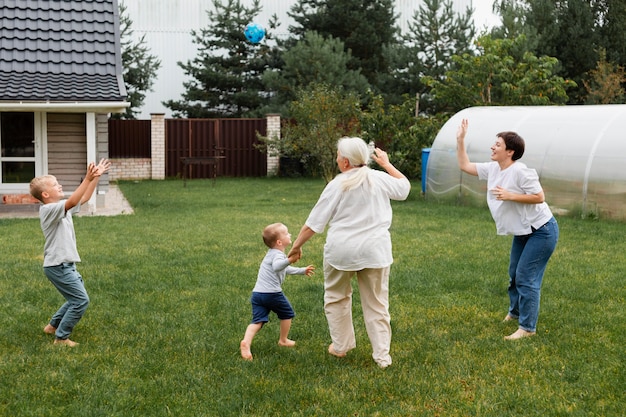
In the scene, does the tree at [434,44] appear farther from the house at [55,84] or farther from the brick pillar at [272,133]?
the house at [55,84]

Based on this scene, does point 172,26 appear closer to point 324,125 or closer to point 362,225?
point 324,125

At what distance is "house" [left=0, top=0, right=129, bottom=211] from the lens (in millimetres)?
16250

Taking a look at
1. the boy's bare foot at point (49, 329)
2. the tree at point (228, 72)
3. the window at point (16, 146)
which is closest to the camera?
the boy's bare foot at point (49, 329)

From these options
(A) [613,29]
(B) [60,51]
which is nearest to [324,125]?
(B) [60,51]

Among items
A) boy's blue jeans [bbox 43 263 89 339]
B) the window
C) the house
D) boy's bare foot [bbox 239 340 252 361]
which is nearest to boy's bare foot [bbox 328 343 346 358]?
boy's bare foot [bbox 239 340 252 361]

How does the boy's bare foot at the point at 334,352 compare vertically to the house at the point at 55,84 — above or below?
below

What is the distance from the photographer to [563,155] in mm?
15055

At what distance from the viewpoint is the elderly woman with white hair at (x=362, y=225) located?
18.4 ft

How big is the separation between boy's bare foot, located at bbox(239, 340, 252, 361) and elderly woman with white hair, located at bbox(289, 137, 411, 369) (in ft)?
2.63

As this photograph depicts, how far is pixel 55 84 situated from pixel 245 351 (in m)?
11.8

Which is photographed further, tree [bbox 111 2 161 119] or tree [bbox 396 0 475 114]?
tree [bbox 111 2 161 119]

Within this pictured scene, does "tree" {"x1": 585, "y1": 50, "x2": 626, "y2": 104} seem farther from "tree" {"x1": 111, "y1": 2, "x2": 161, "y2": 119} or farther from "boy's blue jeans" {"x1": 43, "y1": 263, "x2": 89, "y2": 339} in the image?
"boy's blue jeans" {"x1": 43, "y1": 263, "x2": 89, "y2": 339}

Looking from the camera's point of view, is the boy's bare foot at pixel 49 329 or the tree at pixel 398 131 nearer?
the boy's bare foot at pixel 49 329

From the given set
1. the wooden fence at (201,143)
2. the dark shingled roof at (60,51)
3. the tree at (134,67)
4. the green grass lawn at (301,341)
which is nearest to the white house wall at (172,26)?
the tree at (134,67)
